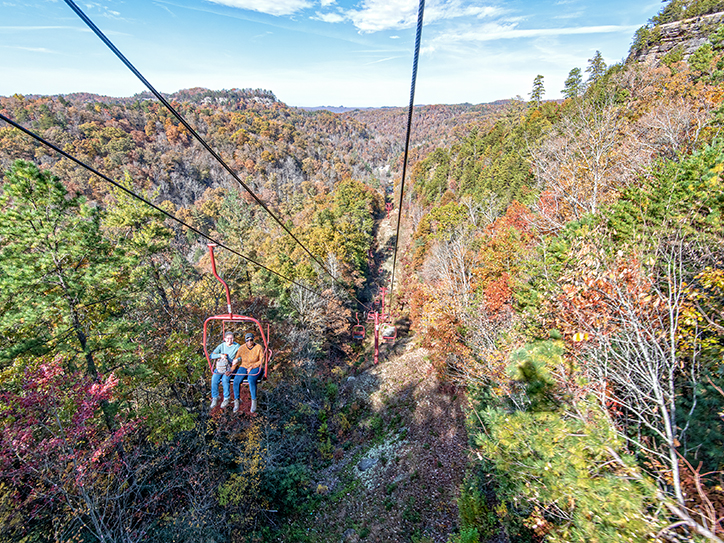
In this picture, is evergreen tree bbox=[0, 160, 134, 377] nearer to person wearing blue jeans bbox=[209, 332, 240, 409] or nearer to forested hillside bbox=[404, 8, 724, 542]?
person wearing blue jeans bbox=[209, 332, 240, 409]

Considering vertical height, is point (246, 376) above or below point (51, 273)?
below

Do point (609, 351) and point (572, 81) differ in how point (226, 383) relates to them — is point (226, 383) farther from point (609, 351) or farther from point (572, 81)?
point (572, 81)

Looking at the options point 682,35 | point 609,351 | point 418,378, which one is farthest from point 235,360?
point 682,35

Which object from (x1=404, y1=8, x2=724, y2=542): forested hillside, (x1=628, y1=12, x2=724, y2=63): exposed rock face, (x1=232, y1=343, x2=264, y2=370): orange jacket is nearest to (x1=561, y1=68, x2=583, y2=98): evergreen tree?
(x1=628, y1=12, x2=724, y2=63): exposed rock face

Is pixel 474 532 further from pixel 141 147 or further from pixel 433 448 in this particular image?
pixel 141 147

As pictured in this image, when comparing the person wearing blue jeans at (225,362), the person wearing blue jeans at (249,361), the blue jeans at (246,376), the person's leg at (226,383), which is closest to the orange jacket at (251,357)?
the person wearing blue jeans at (249,361)

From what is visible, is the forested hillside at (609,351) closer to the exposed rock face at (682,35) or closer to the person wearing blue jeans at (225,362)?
the person wearing blue jeans at (225,362)
